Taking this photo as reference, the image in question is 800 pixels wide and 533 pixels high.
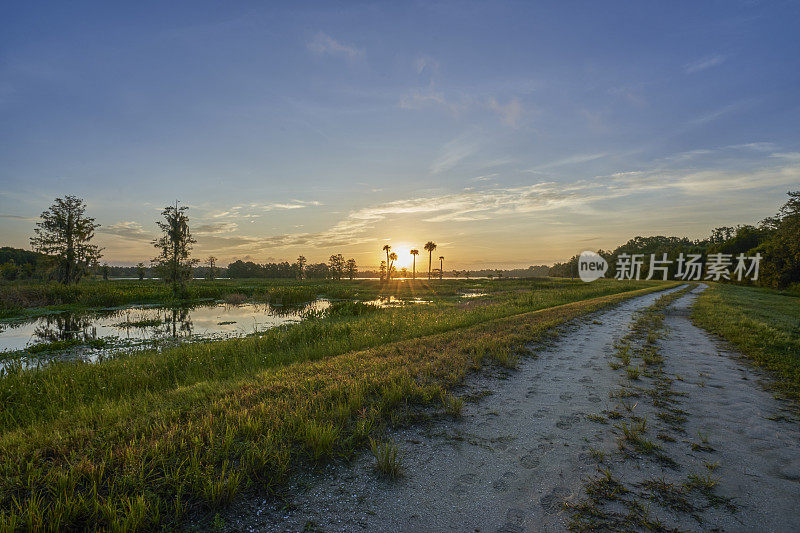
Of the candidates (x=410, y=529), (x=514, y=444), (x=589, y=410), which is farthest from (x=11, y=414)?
(x=589, y=410)

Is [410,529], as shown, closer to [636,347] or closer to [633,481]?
[633,481]

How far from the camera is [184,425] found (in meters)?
4.46

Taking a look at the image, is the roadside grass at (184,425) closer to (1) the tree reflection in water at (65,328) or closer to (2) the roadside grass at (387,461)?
(2) the roadside grass at (387,461)

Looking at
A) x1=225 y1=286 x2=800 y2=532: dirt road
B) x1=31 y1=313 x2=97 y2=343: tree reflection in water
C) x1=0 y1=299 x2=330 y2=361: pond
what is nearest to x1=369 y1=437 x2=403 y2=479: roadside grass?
x1=225 y1=286 x2=800 y2=532: dirt road

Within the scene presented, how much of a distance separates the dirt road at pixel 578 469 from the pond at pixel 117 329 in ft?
40.7

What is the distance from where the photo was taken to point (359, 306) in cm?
2375

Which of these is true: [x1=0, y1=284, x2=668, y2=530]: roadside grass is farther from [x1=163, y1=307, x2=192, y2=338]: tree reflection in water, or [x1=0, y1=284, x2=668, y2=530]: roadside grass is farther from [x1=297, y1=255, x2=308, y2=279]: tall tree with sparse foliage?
[x1=297, y1=255, x2=308, y2=279]: tall tree with sparse foliage

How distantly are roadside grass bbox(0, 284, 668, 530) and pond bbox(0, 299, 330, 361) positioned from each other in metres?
4.98

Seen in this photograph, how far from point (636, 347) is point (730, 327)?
6.57 meters

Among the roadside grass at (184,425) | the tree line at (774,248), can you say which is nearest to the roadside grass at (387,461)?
the roadside grass at (184,425)

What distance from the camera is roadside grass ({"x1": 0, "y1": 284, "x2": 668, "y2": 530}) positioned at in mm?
3033

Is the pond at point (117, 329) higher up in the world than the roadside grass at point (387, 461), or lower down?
lower down

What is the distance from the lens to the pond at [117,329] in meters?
12.9

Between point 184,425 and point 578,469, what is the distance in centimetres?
528
